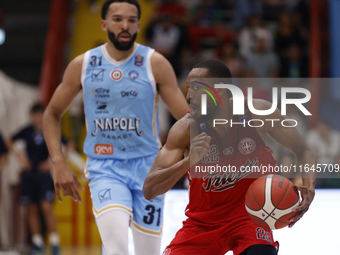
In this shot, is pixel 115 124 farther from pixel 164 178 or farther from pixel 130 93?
pixel 164 178

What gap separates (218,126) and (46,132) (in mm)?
1556

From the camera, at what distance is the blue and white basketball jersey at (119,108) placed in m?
4.46

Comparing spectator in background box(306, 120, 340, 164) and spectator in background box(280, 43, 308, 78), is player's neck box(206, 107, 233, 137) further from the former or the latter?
spectator in background box(280, 43, 308, 78)

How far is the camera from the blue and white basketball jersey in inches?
175

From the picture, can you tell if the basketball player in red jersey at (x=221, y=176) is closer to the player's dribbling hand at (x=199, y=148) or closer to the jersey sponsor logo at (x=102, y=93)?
the player's dribbling hand at (x=199, y=148)

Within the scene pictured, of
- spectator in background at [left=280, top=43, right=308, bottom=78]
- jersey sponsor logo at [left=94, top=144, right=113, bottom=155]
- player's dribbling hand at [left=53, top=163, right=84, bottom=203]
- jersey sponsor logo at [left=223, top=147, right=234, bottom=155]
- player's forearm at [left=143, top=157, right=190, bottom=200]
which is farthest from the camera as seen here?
spectator in background at [left=280, top=43, right=308, bottom=78]

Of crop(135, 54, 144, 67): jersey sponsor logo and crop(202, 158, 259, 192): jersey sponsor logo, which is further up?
crop(135, 54, 144, 67): jersey sponsor logo

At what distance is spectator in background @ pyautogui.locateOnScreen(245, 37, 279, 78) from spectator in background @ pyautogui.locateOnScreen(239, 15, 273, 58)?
0.10 meters

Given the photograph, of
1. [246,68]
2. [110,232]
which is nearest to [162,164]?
[110,232]

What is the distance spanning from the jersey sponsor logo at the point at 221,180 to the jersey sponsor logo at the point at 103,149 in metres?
0.94

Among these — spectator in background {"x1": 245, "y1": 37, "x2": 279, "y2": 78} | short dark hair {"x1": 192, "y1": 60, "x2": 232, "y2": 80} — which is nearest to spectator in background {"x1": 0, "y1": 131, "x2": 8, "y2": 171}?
spectator in background {"x1": 245, "y1": 37, "x2": 279, "y2": 78}

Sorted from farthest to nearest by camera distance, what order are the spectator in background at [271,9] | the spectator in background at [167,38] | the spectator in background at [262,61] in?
1. the spectator in background at [271,9]
2. the spectator in background at [167,38]
3. the spectator in background at [262,61]

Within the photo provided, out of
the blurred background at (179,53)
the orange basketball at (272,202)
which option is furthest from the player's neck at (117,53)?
the blurred background at (179,53)

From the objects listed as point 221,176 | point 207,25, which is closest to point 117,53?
point 221,176
